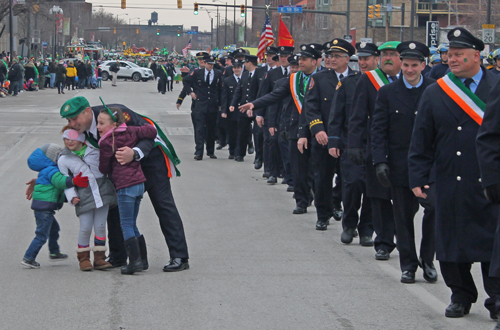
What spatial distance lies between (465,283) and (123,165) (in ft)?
9.47

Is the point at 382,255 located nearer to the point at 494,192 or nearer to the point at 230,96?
the point at 494,192

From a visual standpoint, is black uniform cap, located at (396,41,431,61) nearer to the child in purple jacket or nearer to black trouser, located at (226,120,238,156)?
the child in purple jacket

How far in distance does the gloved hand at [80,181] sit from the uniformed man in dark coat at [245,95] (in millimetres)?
7920

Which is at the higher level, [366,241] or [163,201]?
[163,201]

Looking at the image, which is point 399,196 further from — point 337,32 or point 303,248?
point 337,32

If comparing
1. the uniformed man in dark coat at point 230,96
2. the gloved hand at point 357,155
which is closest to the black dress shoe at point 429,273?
the gloved hand at point 357,155

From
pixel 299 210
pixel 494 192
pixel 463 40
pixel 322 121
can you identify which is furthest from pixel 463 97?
pixel 299 210

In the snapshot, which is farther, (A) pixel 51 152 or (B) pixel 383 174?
(A) pixel 51 152

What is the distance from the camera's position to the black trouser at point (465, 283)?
17.7 ft

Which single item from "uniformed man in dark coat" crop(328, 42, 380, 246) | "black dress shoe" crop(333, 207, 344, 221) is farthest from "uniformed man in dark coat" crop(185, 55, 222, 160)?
"uniformed man in dark coat" crop(328, 42, 380, 246)

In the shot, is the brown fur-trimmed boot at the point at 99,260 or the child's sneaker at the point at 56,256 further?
Result: the child's sneaker at the point at 56,256

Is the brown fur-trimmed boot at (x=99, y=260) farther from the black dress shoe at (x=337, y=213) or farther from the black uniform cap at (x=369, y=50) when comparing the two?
the black dress shoe at (x=337, y=213)

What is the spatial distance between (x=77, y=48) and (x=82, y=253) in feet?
303

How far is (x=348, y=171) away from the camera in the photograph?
8172mm
